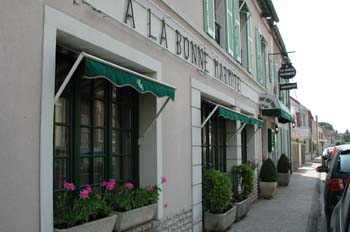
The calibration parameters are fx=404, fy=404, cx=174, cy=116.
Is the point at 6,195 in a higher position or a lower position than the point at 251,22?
lower

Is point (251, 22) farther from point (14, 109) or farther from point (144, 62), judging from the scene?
point (14, 109)

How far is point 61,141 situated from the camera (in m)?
4.46

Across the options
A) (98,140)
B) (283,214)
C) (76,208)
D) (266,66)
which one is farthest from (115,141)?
(266,66)

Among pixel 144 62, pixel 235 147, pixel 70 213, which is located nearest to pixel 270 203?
pixel 235 147

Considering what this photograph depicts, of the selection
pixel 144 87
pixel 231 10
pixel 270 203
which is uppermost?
pixel 231 10

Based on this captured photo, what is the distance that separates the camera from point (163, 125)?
6.14 metres

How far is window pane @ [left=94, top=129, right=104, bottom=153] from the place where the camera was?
5.09 m

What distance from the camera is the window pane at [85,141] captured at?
482 cm

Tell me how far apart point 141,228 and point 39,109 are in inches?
90.6

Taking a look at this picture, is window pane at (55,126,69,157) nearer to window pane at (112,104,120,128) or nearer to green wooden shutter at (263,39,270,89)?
window pane at (112,104,120,128)

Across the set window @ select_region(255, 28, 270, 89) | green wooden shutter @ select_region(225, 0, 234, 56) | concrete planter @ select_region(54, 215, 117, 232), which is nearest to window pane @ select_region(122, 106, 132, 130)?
concrete planter @ select_region(54, 215, 117, 232)

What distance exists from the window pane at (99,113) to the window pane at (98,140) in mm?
90

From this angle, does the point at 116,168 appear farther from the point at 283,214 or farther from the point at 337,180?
the point at 283,214

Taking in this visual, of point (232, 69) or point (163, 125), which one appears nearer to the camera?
point (163, 125)
